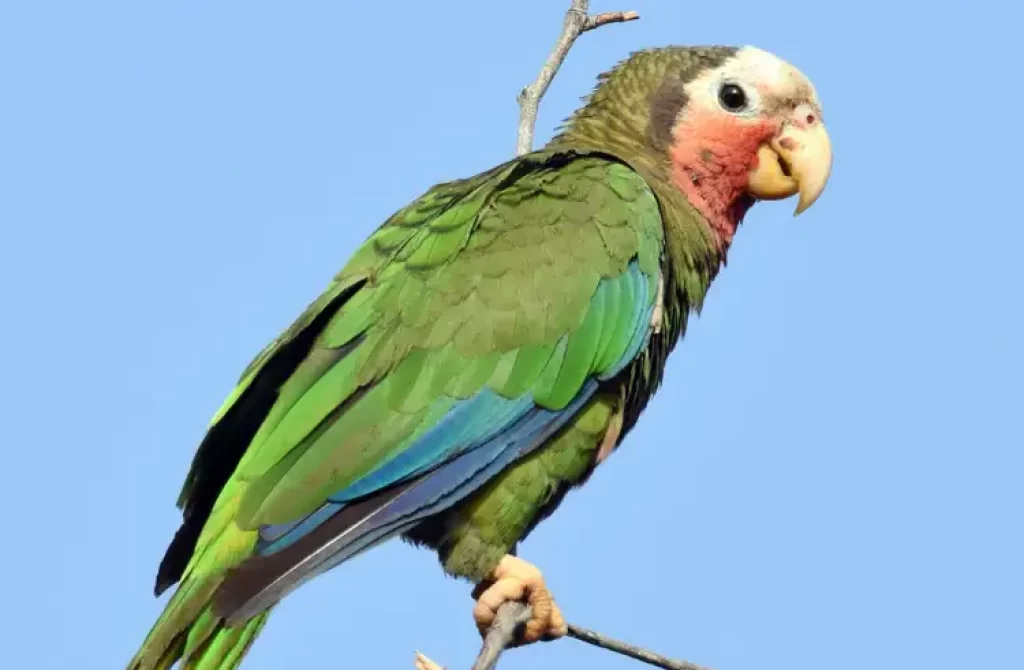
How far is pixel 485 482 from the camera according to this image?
3.99 meters

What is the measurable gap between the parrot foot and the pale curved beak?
165 centimetres

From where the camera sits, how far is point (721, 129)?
480cm

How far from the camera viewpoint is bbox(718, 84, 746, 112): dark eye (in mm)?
4863

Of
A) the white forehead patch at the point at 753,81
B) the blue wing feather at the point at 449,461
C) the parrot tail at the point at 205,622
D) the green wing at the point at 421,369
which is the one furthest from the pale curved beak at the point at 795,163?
the parrot tail at the point at 205,622

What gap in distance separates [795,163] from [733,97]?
31 centimetres

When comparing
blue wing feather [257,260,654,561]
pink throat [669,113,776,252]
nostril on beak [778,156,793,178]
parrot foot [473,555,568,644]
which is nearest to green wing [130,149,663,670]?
blue wing feather [257,260,654,561]

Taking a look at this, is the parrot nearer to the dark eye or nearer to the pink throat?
the pink throat

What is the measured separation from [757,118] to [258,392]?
1982 millimetres

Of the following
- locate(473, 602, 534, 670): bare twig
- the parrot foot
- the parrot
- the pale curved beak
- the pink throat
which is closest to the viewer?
locate(473, 602, 534, 670): bare twig

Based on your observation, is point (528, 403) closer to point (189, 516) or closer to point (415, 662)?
point (415, 662)

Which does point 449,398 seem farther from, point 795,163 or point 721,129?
point 795,163

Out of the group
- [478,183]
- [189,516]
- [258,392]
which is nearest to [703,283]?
[478,183]

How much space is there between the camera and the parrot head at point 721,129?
189 inches

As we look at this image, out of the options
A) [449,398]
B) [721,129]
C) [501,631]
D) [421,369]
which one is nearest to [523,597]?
[501,631]
